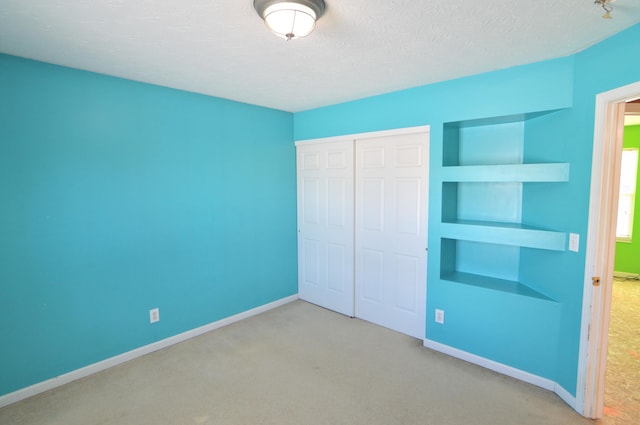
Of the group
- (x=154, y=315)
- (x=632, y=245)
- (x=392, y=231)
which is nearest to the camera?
(x=154, y=315)

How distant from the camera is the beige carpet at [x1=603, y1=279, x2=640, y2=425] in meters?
2.11

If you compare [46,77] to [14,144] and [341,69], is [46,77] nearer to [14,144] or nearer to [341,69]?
[14,144]

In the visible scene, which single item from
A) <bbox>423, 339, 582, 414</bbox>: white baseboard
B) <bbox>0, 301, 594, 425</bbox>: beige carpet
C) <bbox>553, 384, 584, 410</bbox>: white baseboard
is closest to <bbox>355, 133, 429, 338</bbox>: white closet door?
<bbox>423, 339, 582, 414</bbox>: white baseboard

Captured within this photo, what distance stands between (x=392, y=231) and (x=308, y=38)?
2021 millimetres

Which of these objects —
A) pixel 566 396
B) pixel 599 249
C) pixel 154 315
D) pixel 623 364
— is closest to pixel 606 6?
pixel 599 249

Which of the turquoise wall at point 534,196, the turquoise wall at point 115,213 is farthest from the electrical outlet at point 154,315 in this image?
the turquoise wall at point 534,196

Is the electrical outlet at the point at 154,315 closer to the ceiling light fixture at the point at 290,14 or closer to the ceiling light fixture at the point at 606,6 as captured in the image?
the ceiling light fixture at the point at 290,14

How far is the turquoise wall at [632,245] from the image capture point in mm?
4840

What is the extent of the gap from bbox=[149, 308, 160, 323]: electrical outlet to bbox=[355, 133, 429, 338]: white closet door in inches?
81.1

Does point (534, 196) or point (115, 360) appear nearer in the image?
point (534, 196)

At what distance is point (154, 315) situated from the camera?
2.93 m

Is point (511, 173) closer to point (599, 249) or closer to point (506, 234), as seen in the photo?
point (506, 234)

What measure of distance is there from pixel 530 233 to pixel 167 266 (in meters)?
3.11

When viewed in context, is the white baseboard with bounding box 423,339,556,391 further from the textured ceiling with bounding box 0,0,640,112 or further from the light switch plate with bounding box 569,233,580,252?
the textured ceiling with bounding box 0,0,640,112
